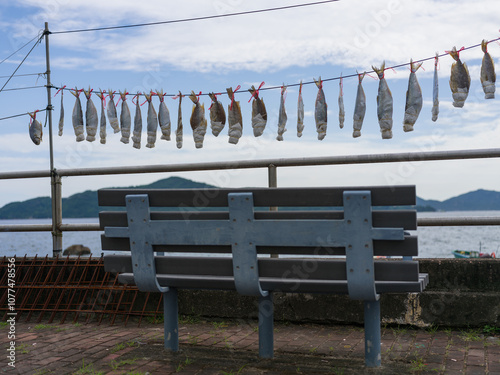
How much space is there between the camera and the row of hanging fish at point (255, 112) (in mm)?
6203

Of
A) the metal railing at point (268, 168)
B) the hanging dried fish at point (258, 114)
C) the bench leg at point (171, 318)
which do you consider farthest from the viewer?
the hanging dried fish at point (258, 114)

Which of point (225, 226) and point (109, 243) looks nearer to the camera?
point (225, 226)

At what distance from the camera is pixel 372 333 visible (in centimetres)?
324

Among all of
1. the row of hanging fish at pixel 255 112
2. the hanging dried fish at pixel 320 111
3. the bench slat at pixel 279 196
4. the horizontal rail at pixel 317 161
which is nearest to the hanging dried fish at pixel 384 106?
the row of hanging fish at pixel 255 112

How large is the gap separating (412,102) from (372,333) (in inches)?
150

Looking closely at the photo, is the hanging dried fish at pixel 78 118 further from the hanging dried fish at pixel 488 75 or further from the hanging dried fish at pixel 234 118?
the hanging dried fish at pixel 488 75

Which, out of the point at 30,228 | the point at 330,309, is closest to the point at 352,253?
the point at 330,309

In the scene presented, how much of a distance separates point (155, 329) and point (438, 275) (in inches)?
90.8

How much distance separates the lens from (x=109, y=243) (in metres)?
3.34

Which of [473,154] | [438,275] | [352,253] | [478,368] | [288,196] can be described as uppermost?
[473,154]

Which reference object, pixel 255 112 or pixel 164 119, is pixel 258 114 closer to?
pixel 255 112

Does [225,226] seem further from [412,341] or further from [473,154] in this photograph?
[473,154]

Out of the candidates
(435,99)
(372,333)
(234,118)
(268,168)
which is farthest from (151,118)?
(372,333)

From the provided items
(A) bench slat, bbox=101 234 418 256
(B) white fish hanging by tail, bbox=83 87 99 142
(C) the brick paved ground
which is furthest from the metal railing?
(B) white fish hanging by tail, bbox=83 87 99 142
